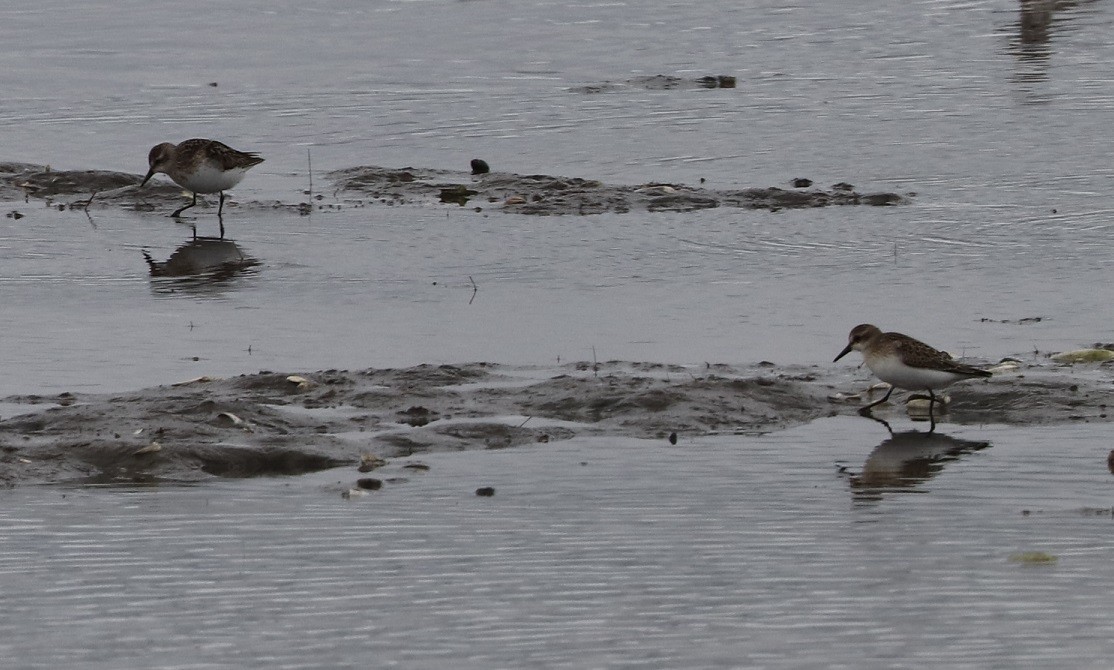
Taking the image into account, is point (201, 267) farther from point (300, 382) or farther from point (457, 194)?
point (300, 382)

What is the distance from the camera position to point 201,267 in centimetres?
1611

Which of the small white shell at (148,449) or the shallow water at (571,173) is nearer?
the small white shell at (148,449)

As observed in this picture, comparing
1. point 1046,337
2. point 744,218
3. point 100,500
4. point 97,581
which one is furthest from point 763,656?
point 744,218

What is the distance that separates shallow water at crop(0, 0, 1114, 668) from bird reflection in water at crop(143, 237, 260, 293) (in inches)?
4.3

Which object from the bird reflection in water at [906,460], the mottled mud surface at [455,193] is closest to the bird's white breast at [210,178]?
the mottled mud surface at [455,193]

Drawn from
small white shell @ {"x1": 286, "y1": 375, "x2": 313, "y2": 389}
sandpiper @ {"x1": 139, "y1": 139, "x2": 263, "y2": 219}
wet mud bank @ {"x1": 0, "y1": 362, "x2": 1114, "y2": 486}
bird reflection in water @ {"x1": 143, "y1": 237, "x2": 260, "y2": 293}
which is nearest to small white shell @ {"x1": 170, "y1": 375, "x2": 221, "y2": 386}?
wet mud bank @ {"x1": 0, "y1": 362, "x2": 1114, "y2": 486}

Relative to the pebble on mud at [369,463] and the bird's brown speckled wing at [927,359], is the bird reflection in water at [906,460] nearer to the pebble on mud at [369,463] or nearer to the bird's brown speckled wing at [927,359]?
the bird's brown speckled wing at [927,359]

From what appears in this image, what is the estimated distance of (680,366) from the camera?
12.3 meters

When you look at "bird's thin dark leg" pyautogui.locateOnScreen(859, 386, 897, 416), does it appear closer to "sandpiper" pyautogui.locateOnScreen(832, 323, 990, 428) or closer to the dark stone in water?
"sandpiper" pyautogui.locateOnScreen(832, 323, 990, 428)

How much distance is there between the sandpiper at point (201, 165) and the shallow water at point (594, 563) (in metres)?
8.58

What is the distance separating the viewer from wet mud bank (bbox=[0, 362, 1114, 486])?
10.4m

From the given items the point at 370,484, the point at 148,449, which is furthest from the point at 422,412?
the point at 148,449

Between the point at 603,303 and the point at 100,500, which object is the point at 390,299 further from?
the point at 100,500

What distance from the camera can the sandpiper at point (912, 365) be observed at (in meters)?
11.3
